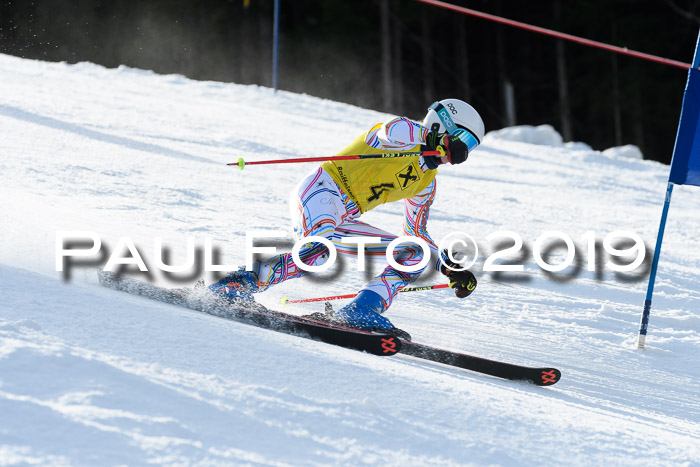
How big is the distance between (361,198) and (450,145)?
52 centimetres

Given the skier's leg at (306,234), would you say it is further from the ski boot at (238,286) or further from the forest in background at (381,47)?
the forest in background at (381,47)

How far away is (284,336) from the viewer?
3.03m

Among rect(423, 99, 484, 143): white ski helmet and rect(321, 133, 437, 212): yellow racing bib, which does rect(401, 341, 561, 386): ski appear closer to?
rect(321, 133, 437, 212): yellow racing bib

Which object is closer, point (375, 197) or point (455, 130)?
point (455, 130)

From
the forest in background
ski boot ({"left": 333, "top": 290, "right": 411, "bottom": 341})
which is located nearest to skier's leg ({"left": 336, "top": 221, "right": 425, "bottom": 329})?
ski boot ({"left": 333, "top": 290, "right": 411, "bottom": 341})

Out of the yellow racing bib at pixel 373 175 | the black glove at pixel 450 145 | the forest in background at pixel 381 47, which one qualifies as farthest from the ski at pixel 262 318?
the forest in background at pixel 381 47

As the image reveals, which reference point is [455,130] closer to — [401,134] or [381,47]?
[401,134]

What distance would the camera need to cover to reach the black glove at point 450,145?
11.6ft

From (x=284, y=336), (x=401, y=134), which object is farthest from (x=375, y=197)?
(x=284, y=336)

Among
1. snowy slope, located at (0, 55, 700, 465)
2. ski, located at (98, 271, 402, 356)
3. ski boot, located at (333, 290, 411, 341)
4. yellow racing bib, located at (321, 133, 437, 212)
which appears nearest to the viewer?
snowy slope, located at (0, 55, 700, 465)

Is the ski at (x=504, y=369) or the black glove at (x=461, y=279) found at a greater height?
the black glove at (x=461, y=279)

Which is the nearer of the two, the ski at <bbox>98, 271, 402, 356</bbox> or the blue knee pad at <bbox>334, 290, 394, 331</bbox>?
the ski at <bbox>98, 271, 402, 356</bbox>

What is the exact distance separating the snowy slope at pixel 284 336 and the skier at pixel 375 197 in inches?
16.2

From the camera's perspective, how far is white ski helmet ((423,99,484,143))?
145 inches
